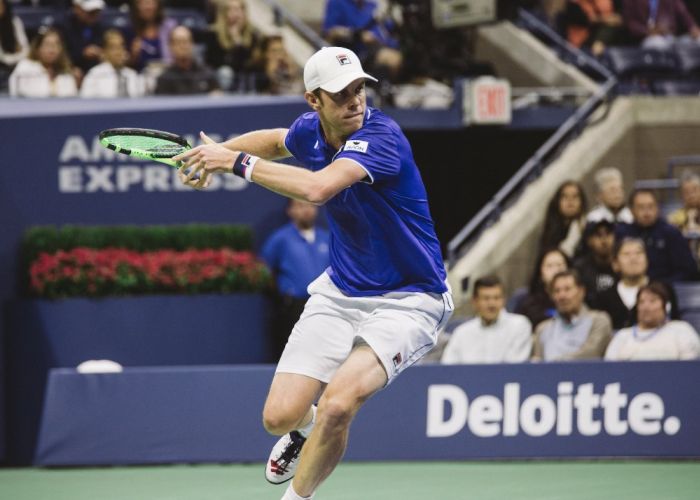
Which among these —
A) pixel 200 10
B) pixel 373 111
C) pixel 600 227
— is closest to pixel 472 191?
pixel 200 10

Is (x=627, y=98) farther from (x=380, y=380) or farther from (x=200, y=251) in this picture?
(x=380, y=380)

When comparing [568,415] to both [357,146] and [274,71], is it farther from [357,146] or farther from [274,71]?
[274,71]

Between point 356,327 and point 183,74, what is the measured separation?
21.4 feet

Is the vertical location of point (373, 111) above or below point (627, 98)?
above

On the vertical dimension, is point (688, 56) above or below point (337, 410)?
above

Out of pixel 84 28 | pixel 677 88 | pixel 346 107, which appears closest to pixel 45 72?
pixel 84 28

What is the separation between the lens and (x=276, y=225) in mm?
12820

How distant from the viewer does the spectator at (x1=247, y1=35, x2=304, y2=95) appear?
13.7m

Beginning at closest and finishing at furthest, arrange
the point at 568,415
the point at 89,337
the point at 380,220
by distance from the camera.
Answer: the point at 380,220 < the point at 568,415 < the point at 89,337

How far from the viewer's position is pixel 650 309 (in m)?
10.6

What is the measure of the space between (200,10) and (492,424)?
7716 mm

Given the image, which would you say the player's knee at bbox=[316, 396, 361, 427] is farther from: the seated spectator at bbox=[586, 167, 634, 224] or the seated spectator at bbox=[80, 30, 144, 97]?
the seated spectator at bbox=[586, 167, 634, 224]

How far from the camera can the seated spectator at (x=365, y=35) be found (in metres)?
15.3

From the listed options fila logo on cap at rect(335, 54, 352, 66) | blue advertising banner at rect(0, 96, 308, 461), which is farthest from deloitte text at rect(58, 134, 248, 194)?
fila logo on cap at rect(335, 54, 352, 66)
